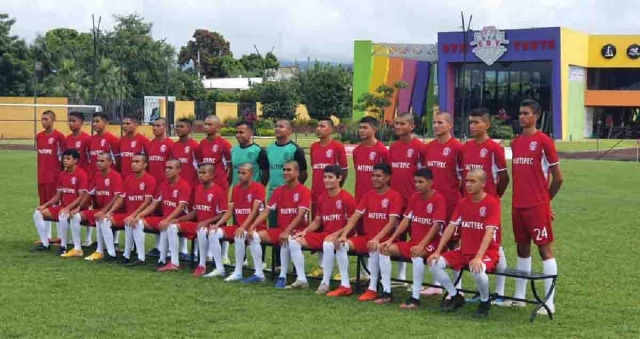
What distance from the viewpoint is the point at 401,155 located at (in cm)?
989

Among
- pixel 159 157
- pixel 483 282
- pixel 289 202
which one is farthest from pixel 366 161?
pixel 159 157

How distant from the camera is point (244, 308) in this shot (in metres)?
8.71

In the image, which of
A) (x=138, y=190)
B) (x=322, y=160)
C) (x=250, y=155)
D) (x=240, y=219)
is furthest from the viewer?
(x=138, y=190)

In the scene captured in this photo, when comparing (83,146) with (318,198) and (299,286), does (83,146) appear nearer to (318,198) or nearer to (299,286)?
(318,198)

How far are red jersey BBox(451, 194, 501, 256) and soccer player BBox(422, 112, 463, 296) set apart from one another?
591 mm

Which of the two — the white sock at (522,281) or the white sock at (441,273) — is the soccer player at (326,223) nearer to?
the white sock at (441,273)

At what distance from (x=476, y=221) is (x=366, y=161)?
1.90 metres

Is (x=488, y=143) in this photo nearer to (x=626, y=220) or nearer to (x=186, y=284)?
(x=186, y=284)

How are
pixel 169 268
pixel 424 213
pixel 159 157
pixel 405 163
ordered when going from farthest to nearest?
pixel 159 157 < pixel 169 268 < pixel 405 163 < pixel 424 213

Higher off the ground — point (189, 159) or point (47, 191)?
point (189, 159)

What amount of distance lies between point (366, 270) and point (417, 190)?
1721 mm

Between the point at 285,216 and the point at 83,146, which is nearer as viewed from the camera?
the point at 285,216

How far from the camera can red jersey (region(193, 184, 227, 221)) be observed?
35.9 feet

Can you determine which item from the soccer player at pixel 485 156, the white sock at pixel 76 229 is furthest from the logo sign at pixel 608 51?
the soccer player at pixel 485 156
